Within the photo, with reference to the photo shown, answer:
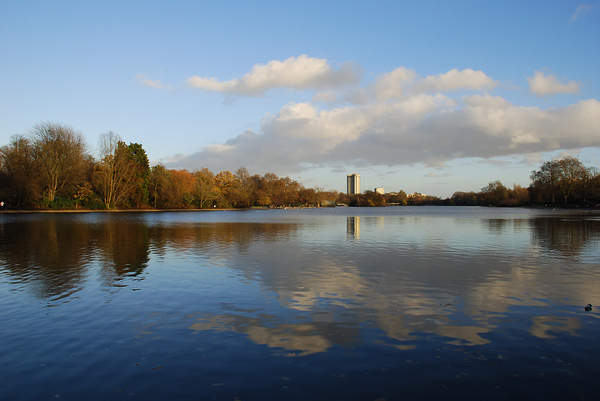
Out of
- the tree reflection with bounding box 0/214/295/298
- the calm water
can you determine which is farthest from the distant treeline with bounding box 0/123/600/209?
the calm water

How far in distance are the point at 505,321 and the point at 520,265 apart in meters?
9.12

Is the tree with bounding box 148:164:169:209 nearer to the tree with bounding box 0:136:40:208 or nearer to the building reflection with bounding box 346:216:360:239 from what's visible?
the tree with bounding box 0:136:40:208

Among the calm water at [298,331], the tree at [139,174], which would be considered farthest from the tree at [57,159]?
the calm water at [298,331]

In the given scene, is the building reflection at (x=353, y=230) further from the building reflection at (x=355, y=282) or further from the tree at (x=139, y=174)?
the tree at (x=139, y=174)

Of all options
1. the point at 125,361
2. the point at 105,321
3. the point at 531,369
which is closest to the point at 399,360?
the point at 531,369

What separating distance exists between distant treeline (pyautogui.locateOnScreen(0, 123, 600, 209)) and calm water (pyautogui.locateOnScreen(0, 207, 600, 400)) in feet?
249

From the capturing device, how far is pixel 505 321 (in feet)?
28.9

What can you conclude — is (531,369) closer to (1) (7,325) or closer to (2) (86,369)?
(2) (86,369)

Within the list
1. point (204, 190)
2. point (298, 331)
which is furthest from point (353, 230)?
point (204, 190)

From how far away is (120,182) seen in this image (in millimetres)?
89938

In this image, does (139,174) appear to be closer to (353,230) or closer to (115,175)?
(115,175)

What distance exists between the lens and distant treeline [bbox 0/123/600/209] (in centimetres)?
7769

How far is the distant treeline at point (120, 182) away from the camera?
255 ft

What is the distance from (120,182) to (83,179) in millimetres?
7889
